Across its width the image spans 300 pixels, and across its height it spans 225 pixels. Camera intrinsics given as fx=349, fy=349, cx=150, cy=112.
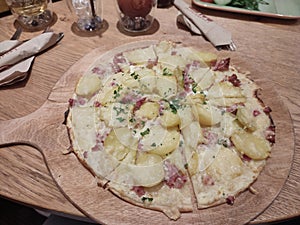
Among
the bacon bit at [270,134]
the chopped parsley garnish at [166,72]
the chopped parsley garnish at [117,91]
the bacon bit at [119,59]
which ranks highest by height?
the bacon bit at [119,59]

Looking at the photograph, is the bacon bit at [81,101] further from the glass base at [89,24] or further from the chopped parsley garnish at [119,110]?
the glass base at [89,24]

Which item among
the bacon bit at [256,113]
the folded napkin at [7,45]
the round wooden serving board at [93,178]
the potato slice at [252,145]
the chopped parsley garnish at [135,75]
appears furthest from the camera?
the folded napkin at [7,45]

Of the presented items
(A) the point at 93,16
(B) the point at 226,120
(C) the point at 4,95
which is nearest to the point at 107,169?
(B) the point at 226,120

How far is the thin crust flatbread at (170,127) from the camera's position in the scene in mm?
910

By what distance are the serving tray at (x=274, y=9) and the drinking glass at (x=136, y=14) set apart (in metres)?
0.26

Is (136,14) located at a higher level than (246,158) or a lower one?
higher

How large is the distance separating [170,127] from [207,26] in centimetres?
55

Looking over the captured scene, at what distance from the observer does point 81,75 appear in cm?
121

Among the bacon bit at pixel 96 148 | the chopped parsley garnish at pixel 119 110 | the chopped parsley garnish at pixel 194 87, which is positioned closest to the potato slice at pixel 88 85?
the chopped parsley garnish at pixel 119 110

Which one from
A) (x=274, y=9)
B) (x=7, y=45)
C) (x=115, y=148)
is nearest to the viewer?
(x=115, y=148)

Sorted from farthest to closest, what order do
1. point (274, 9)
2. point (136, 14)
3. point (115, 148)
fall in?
point (274, 9)
point (136, 14)
point (115, 148)

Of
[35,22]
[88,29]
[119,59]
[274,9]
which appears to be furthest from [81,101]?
[274,9]

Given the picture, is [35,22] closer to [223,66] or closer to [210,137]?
[223,66]

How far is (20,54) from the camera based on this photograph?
127 cm
